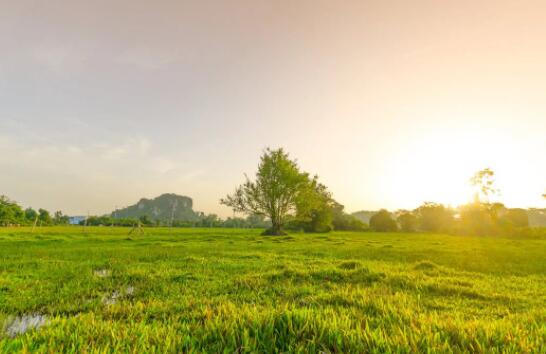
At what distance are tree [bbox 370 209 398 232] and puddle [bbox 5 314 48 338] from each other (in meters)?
81.1

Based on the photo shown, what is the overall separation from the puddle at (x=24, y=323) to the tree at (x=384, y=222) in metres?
81.1

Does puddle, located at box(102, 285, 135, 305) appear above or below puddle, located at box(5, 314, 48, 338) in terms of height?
below

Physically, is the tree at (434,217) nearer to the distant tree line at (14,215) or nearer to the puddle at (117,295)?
the puddle at (117,295)

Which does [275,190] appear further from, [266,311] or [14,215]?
[14,215]

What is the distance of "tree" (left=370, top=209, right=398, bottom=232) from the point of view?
74.8 metres

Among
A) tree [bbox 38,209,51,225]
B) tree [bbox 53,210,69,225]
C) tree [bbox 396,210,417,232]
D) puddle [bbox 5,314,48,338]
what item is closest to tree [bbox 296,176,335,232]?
tree [bbox 396,210,417,232]

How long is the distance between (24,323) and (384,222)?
8147 cm

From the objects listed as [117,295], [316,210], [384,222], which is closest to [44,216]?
[316,210]

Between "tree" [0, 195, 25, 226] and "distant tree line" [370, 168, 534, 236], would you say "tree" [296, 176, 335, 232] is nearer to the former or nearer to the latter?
"distant tree line" [370, 168, 534, 236]

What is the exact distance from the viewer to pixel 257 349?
7.95ft

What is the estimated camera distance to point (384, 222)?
7525 centimetres

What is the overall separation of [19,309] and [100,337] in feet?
10.8

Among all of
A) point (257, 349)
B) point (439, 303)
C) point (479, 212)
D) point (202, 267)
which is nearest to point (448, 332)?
point (257, 349)

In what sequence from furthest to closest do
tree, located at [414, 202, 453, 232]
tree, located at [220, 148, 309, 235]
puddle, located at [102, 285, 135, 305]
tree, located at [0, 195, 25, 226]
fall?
tree, located at [0, 195, 25, 226] < tree, located at [414, 202, 453, 232] < tree, located at [220, 148, 309, 235] < puddle, located at [102, 285, 135, 305]
